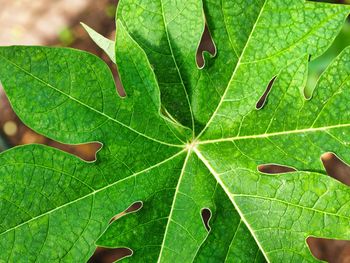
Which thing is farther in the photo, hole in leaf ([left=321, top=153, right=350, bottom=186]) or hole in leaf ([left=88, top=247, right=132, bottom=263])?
hole in leaf ([left=88, top=247, right=132, bottom=263])

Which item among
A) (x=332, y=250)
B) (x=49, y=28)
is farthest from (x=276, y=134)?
(x=49, y=28)

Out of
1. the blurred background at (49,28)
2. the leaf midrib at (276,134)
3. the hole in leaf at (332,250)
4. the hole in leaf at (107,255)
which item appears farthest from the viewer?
the blurred background at (49,28)

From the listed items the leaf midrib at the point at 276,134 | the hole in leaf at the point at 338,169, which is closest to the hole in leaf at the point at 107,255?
the hole in leaf at the point at 338,169

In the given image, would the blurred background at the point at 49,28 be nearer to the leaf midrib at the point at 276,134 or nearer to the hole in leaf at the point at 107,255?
the hole in leaf at the point at 107,255

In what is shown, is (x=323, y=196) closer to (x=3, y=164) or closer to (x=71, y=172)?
(x=71, y=172)

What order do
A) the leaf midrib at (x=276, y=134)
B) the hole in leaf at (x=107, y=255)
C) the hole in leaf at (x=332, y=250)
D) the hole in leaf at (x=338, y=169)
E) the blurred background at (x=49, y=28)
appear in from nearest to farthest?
the leaf midrib at (x=276, y=134), the hole in leaf at (x=332, y=250), the hole in leaf at (x=338, y=169), the hole in leaf at (x=107, y=255), the blurred background at (x=49, y=28)

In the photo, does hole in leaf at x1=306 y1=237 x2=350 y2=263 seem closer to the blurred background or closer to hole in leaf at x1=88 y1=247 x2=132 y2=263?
hole in leaf at x1=88 y1=247 x2=132 y2=263

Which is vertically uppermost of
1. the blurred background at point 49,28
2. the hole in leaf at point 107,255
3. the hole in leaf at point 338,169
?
the blurred background at point 49,28

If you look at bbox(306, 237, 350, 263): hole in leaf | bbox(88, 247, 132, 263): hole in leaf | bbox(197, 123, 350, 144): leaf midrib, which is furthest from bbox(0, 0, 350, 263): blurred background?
bbox(197, 123, 350, 144): leaf midrib

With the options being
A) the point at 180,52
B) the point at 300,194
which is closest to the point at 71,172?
the point at 180,52

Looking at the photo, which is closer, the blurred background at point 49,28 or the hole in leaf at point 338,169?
the hole in leaf at point 338,169
